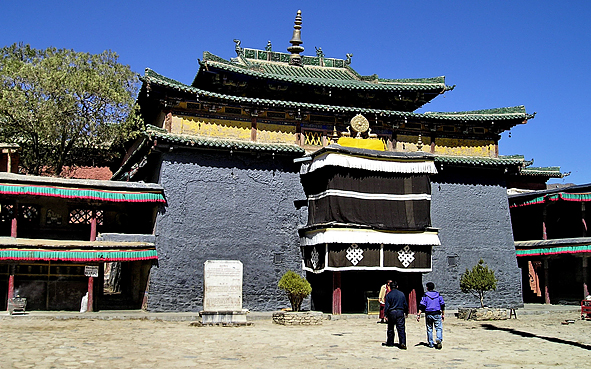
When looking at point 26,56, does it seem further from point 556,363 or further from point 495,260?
point 556,363

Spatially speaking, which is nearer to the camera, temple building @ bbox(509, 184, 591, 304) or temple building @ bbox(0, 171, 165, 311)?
temple building @ bbox(0, 171, 165, 311)

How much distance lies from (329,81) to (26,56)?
14052 millimetres

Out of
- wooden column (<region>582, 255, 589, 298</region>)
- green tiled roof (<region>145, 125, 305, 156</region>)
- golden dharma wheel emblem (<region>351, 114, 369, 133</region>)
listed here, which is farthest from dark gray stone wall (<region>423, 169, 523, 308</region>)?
green tiled roof (<region>145, 125, 305, 156</region>)

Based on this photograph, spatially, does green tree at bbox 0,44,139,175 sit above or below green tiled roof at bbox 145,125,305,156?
above

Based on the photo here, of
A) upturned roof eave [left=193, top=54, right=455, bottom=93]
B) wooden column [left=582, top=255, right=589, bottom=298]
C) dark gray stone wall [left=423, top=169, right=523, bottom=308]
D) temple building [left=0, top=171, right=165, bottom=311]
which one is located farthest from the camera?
wooden column [left=582, top=255, right=589, bottom=298]

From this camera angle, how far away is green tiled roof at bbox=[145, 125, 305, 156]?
20031 mm

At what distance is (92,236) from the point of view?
20141 millimetres

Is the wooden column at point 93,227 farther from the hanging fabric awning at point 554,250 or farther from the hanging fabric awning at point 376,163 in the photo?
the hanging fabric awning at point 554,250

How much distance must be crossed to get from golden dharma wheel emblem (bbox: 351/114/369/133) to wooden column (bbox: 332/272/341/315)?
5.35 meters

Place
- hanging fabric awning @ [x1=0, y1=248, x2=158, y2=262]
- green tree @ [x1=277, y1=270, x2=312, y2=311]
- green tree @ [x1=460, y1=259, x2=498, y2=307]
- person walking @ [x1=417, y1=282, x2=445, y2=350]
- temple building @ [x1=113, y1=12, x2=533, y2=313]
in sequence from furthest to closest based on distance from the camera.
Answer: temple building @ [x1=113, y1=12, x2=533, y2=313]
green tree @ [x1=460, y1=259, x2=498, y2=307]
hanging fabric awning @ [x1=0, y1=248, x2=158, y2=262]
green tree @ [x1=277, y1=270, x2=312, y2=311]
person walking @ [x1=417, y1=282, x2=445, y2=350]

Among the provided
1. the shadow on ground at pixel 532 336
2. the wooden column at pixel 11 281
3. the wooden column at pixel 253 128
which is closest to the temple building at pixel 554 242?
the shadow on ground at pixel 532 336

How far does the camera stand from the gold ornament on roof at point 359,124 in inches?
856

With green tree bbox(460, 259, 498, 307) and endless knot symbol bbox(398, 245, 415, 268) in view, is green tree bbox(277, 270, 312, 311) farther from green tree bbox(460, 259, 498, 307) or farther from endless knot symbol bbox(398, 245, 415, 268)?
green tree bbox(460, 259, 498, 307)

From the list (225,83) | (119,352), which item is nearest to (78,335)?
(119,352)
